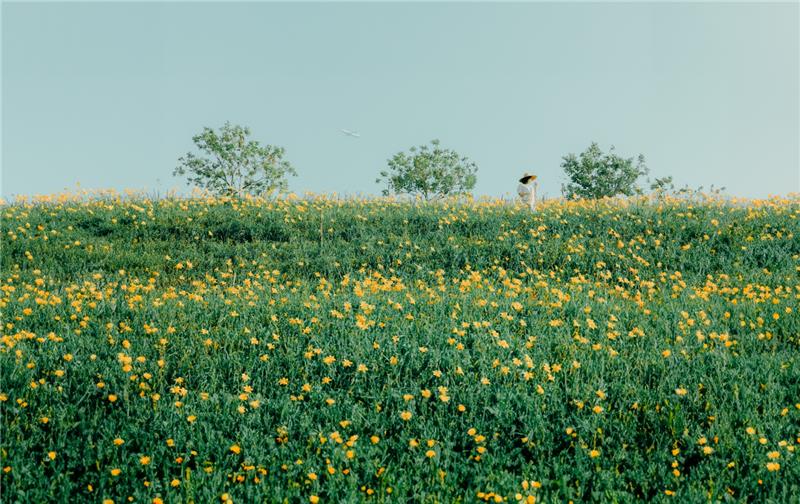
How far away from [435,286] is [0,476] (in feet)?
22.3

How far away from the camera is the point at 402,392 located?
5.71 meters

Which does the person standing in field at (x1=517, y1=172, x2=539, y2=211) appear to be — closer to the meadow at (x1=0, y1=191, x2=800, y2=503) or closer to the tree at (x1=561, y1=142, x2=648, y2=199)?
the meadow at (x1=0, y1=191, x2=800, y2=503)

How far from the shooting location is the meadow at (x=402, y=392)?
15.4ft

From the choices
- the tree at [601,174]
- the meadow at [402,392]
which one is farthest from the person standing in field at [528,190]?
the tree at [601,174]

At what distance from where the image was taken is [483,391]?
577 cm

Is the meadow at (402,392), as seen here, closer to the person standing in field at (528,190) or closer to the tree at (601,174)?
the person standing in field at (528,190)

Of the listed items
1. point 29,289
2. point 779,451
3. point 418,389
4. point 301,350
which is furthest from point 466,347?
point 29,289

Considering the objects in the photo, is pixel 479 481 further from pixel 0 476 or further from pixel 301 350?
pixel 0 476

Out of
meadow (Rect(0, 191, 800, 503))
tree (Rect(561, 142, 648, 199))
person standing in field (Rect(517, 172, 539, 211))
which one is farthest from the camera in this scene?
tree (Rect(561, 142, 648, 199))

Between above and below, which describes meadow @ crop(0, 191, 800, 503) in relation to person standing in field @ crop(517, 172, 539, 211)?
below

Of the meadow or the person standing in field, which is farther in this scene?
the person standing in field

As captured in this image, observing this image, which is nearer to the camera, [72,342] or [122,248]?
[72,342]

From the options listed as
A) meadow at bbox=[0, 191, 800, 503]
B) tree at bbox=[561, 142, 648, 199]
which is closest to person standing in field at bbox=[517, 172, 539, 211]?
meadow at bbox=[0, 191, 800, 503]

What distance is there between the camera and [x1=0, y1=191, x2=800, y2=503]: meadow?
185 inches
